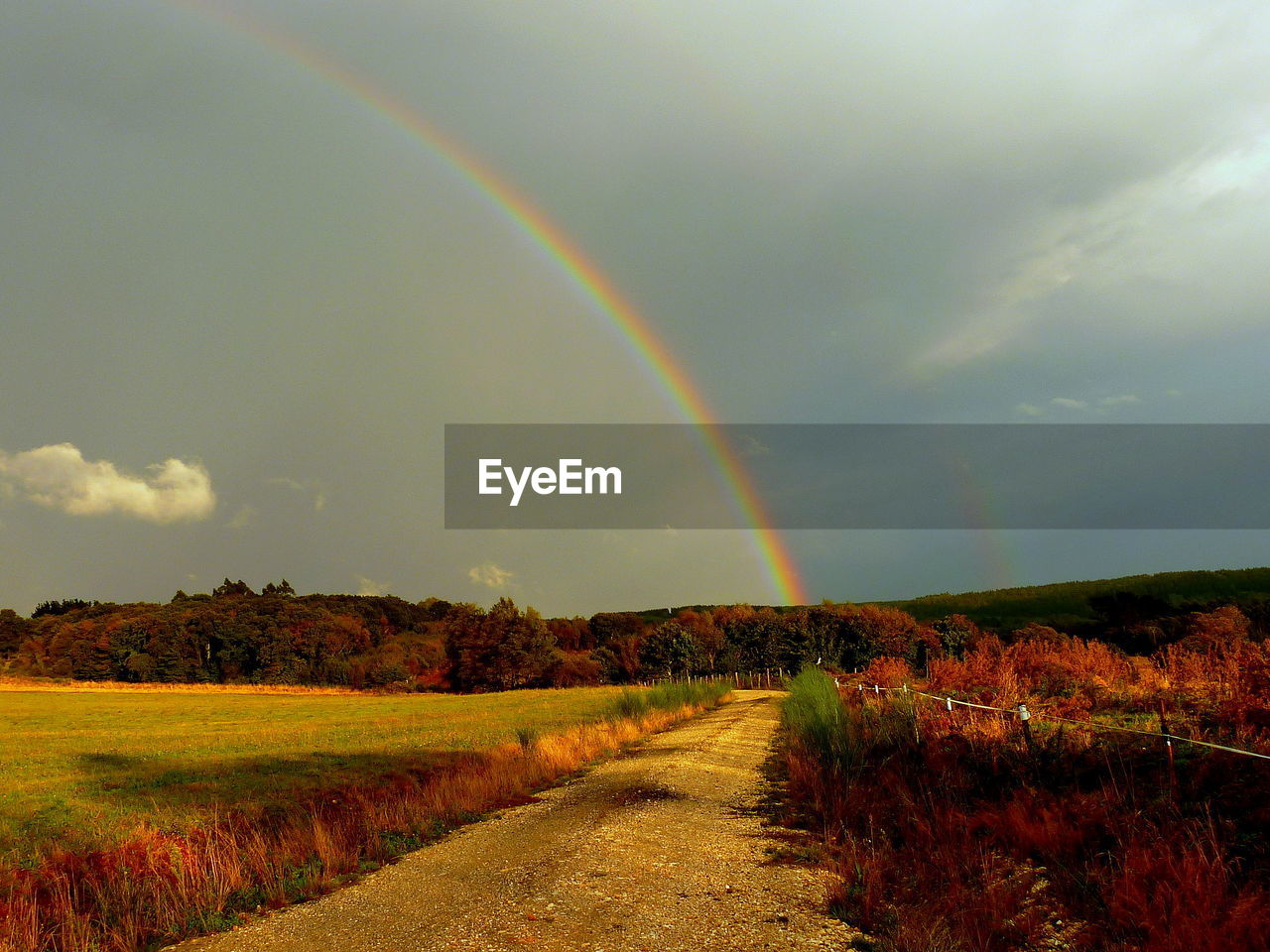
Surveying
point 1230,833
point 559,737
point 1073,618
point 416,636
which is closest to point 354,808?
point 559,737

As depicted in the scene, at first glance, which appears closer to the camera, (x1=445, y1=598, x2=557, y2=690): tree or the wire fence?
the wire fence

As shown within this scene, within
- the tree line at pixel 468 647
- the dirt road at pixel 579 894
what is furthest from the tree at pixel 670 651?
the dirt road at pixel 579 894

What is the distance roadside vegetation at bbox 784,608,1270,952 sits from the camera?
6.88m

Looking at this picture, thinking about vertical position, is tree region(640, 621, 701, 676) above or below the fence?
below

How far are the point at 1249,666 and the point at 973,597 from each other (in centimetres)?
16007

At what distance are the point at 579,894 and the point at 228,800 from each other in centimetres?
1524

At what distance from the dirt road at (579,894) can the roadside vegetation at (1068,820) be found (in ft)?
3.14

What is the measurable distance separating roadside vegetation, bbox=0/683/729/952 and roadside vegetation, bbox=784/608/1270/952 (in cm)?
674

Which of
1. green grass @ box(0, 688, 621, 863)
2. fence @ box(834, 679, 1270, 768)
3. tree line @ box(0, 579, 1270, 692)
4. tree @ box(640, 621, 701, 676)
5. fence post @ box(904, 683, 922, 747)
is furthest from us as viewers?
tree @ box(640, 621, 701, 676)

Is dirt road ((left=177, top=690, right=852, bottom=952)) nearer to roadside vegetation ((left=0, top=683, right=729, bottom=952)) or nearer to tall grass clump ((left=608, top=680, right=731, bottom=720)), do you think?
roadside vegetation ((left=0, top=683, right=729, bottom=952))

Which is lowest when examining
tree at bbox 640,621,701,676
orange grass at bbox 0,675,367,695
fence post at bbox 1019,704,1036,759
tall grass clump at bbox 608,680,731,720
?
orange grass at bbox 0,675,367,695

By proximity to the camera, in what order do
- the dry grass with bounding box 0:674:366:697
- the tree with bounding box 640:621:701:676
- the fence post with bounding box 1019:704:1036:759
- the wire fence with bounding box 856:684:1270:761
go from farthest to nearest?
the tree with bounding box 640:621:701:676 < the dry grass with bounding box 0:674:366:697 < the fence post with bounding box 1019:704:1036:759 < the wire fence with bounding box 856:684:1270:761

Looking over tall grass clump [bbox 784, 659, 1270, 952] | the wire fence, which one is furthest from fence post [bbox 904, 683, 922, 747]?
tall grass clump [bbox 784, 659, 1270, 952]

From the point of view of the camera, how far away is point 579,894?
8.80m
